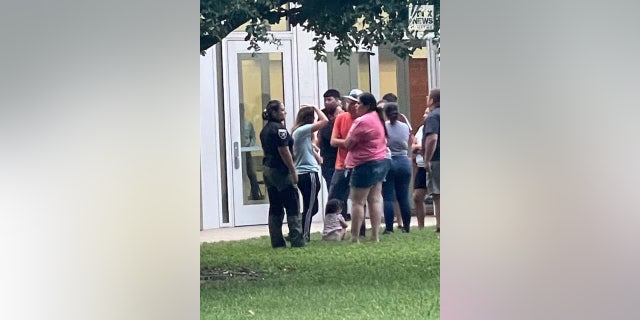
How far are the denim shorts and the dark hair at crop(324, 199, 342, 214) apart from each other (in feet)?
0.40

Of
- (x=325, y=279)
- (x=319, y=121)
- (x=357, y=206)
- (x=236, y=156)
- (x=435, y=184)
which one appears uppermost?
(x=319, y=121)

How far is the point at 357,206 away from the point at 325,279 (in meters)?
0.43

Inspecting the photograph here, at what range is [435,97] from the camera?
179 inches

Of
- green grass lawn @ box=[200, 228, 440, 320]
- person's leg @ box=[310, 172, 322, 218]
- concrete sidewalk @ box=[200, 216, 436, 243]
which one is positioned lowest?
green grass lawn @ box=[200, 228, 440, 320]

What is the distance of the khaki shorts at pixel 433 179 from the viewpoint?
4.59 m

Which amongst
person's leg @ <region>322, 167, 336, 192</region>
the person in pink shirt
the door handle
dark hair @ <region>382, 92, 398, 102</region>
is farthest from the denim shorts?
the door handle

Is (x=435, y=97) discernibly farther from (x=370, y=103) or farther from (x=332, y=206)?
(x=332, y=206)

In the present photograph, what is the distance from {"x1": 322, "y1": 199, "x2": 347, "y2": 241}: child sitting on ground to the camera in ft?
15.0

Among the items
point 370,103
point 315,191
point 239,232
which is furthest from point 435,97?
point 239,232

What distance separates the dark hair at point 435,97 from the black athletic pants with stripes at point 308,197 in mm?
727

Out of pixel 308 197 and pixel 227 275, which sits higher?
pixel 308 197

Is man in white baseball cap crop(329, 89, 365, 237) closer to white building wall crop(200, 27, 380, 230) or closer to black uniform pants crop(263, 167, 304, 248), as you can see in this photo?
white building wall crop(200, 27, 380, 230)
